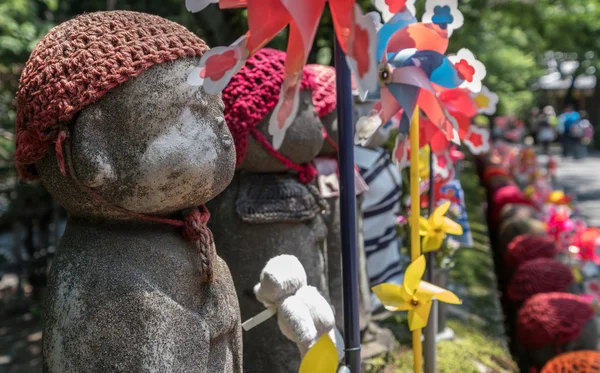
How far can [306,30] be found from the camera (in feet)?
4.05

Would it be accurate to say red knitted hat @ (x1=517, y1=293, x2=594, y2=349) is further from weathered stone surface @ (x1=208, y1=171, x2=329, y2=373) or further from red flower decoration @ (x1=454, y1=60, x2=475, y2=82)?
red flower decoration @ (x1=454, y1=60, x2=475, y2=82)

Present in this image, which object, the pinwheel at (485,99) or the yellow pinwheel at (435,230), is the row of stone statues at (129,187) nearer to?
the yellow pinwheel at (435,230)

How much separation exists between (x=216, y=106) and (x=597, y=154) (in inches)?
716

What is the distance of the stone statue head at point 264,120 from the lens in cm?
221

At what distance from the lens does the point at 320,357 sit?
1484 millimetres

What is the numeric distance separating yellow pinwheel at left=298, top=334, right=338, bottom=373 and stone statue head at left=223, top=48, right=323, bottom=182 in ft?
3.02

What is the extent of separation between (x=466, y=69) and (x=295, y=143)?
0.71 meters

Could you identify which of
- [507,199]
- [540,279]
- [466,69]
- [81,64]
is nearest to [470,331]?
[540,279]

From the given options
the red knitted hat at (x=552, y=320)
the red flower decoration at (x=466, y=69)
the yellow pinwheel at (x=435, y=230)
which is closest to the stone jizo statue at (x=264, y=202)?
the yellow pinwheel at (x=435, y=230)

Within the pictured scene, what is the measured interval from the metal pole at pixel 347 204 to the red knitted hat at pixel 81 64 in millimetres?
389

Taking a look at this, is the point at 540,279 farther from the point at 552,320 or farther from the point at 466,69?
the point at 466,69

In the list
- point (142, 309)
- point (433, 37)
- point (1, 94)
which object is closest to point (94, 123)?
point (142, 309)

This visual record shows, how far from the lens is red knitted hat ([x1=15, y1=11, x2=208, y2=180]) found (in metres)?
1.41

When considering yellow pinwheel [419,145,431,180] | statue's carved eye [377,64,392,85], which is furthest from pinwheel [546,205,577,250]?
statue's carved eye [377,64,392,85]
